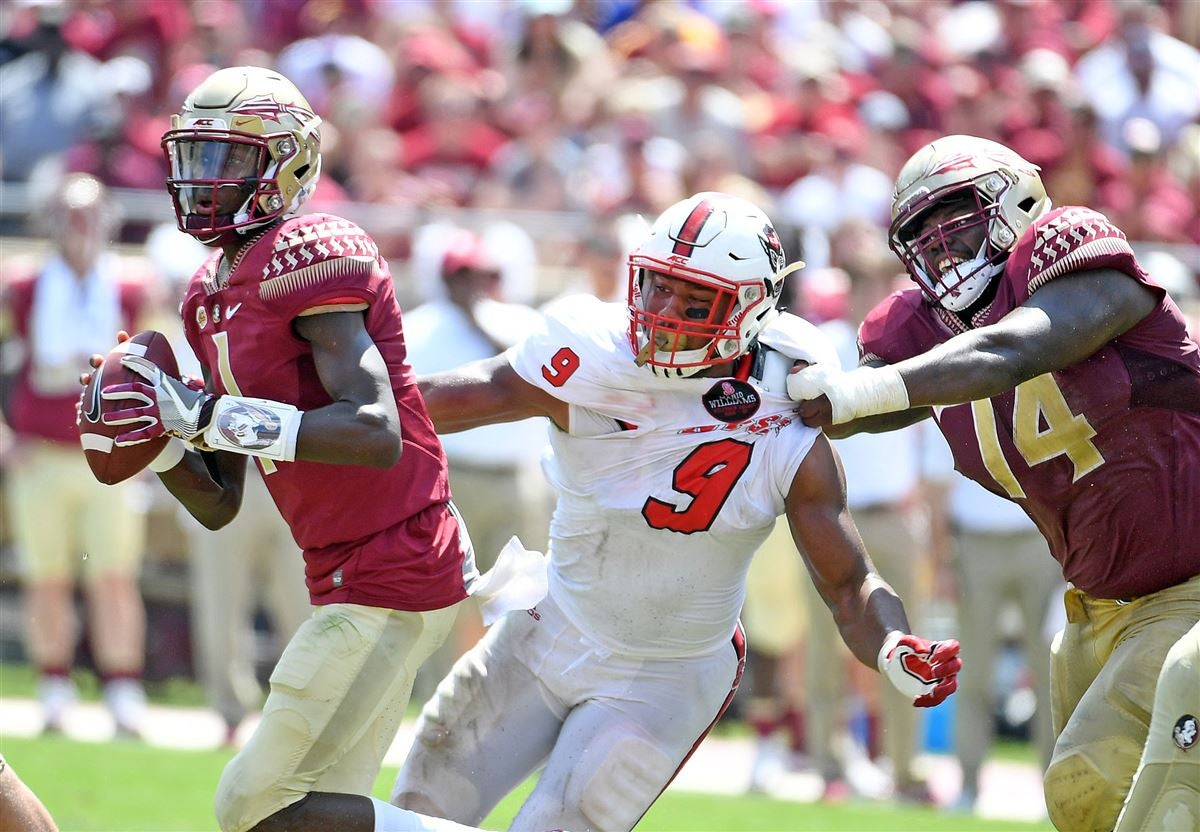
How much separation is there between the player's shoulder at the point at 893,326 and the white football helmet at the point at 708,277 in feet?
1.53

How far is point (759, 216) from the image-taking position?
4812 millimetres

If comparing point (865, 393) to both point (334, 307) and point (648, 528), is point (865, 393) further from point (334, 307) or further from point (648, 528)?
point (334, 307)

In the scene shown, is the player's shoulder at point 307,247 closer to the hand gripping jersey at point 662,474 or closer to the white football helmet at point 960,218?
the hand gripping jersey at point 662,474

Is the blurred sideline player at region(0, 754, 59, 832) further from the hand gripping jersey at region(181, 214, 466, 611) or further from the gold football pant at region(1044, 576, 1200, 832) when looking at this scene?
the gold football pant at region(1044, 576, 1200, 832)

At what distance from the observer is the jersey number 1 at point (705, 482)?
185 inches

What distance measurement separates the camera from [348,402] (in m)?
4.39

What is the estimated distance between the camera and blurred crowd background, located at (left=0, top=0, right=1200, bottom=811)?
9109 mm

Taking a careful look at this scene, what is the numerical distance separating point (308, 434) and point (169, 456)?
558mm

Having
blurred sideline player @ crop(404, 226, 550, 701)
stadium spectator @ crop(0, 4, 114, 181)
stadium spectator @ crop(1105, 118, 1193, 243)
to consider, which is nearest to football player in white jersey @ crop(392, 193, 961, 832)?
blurred sideline player @ crop(404, 226, 550, 701)

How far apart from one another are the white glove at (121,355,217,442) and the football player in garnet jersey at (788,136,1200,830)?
145cm

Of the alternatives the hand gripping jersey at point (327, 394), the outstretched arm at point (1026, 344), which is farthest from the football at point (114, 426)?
the outstretched arm at point (1026, 344)

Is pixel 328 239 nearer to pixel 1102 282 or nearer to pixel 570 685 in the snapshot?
pixel 570 685

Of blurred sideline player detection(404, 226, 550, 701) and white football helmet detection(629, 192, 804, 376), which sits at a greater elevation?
white football helmet detection(629, 192, 804, 376)

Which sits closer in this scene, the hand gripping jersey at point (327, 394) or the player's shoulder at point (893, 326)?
the hand gripping jersey at point (327, 394)
